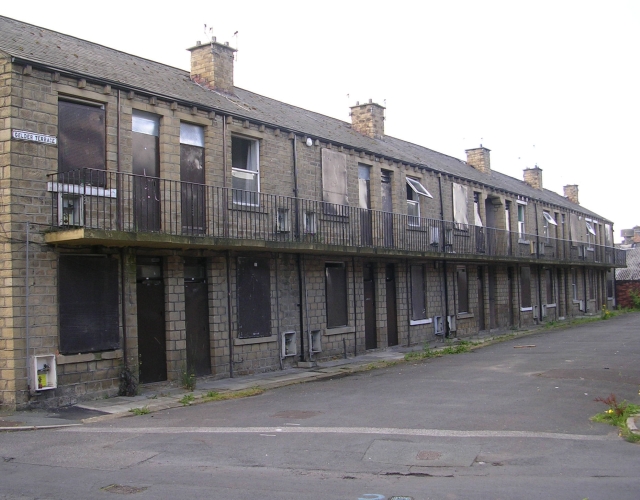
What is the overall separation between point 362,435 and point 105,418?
4.51m

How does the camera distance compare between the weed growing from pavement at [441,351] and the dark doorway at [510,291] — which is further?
the dark doorway at [510,291]

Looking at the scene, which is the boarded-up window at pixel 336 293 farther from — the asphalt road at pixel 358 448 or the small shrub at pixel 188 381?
the small shrub at pixel 188 381

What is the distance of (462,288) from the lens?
86.6 feet

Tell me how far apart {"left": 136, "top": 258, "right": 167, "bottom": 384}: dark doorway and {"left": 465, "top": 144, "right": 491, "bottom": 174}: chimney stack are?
21567mm

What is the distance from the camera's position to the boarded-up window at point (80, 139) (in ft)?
41.3

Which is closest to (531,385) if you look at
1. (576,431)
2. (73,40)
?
(576,431)

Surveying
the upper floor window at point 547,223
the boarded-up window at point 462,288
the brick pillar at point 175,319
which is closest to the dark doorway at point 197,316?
the brick pillar at point 175,319

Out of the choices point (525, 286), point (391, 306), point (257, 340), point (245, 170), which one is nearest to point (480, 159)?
point (525, 286)

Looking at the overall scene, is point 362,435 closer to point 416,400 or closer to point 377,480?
point 377,480

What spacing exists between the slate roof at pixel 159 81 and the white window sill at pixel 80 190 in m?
2.15

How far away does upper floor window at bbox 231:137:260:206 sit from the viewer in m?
16.3

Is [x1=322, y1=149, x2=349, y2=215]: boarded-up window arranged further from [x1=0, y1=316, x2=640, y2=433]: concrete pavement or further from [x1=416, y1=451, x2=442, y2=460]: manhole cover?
[x1=416, y1=451, x2=442, y2=460]: manhole cover

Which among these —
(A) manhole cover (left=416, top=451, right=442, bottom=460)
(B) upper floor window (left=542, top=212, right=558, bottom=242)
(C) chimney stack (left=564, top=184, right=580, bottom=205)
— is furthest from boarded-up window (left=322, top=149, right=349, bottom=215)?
(C) chimney stack (left=564, top=184, right=580, bottom=205)

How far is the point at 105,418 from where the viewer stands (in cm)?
1104
